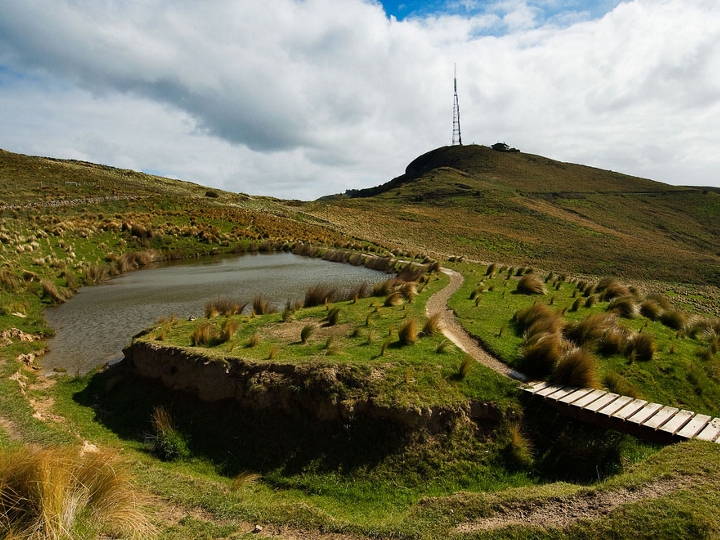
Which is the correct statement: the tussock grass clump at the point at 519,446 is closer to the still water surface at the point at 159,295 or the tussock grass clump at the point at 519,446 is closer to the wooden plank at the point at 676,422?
the wooden plank at the point at 676,422

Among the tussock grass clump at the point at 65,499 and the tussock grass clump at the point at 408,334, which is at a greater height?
the tussock grass clump at the point at 408,334

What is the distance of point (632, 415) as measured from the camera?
7.90m

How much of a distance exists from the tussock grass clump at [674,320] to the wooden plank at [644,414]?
9259mm

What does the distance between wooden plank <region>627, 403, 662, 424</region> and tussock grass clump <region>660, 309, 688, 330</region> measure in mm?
9259

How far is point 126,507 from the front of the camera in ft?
17.9

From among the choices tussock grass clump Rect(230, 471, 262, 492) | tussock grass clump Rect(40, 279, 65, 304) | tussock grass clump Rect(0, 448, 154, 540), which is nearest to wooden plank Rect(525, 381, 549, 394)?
tussock grass clump Rect(230, 471, 262, 492)

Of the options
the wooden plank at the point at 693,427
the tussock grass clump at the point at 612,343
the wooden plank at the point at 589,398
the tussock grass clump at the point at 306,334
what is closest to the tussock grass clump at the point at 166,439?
the tussock grass clump at the point at 306,334

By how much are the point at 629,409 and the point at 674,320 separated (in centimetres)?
1017

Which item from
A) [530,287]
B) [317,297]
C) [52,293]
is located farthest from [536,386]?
[52,293]

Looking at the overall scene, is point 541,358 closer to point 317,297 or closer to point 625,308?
point 625,308

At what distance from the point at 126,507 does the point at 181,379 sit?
5.40m

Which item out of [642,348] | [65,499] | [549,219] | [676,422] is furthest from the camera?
[549,219]

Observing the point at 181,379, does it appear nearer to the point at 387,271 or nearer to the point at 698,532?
the point at 698,532

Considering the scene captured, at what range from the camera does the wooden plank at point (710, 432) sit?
7.20 metres
